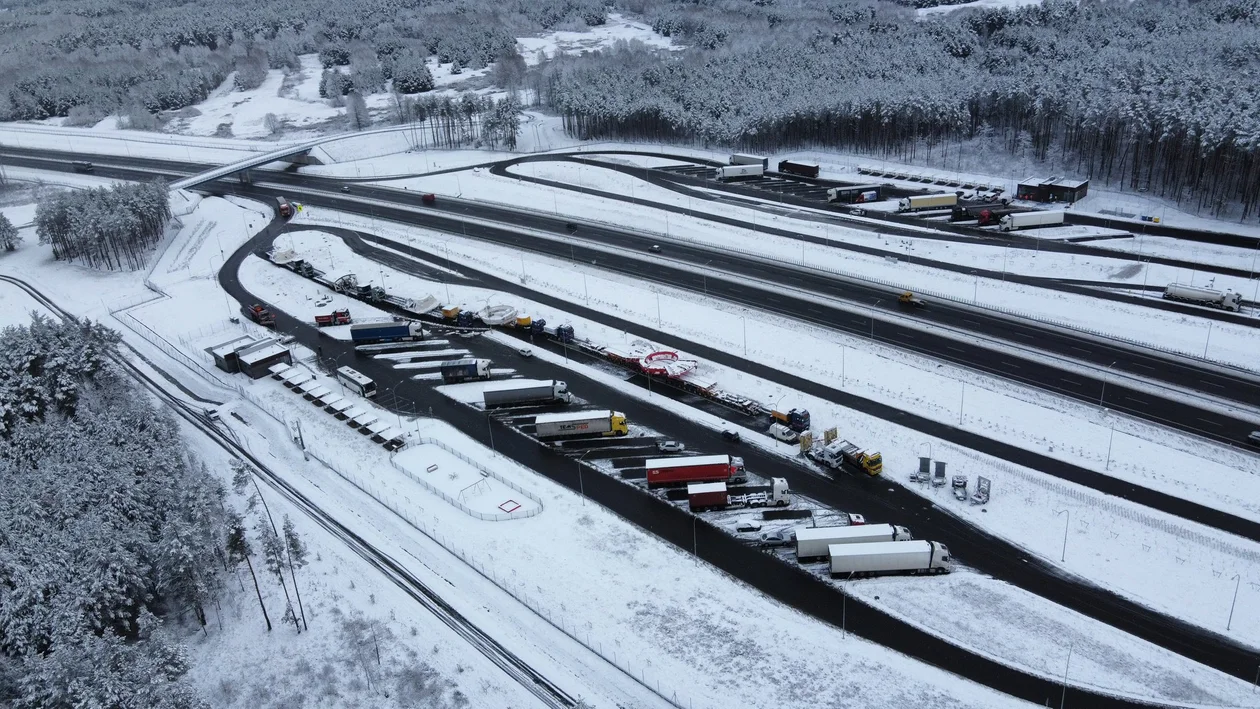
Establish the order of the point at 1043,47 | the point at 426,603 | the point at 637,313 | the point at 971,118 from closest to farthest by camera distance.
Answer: the point at 426,603, the point at 637,313, the point at 971,118, the point at 1043,47

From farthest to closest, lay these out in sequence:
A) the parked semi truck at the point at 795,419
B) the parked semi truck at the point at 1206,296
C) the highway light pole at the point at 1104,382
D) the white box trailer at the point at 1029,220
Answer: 1. the white box trailer at the point at 1029,220
2. the parked semi truck at the point at 1206,296
3. the highway light pole at the point at 1104,382
4. the parked semi truck at the point at 795,419

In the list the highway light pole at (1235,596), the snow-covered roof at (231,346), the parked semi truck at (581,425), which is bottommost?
the highway light pole at (1235,596)

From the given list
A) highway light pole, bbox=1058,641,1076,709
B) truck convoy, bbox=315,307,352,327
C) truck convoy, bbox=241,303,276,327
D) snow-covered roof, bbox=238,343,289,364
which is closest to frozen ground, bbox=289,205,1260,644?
highway light pole, bbox=1058,641,1076,709

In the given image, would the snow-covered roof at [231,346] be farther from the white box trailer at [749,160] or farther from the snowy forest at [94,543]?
the white box trailer at [749,160]

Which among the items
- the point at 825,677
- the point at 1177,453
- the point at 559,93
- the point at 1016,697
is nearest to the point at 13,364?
the point at 825,677

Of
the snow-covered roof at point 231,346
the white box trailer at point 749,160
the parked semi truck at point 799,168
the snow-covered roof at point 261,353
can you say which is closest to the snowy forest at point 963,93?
the white box trailer at point 749,160

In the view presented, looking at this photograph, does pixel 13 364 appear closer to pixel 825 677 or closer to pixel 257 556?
pixel 257 556
